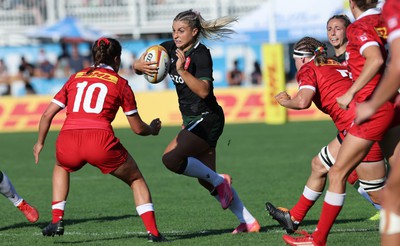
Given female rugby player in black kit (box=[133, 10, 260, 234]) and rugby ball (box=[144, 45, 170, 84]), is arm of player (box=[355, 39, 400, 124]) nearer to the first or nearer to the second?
female rugby player in black kit (box=[133, 10, 260, 234])

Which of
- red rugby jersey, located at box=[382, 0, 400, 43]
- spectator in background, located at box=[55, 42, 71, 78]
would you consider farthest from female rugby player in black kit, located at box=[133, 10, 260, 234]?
spectator in background, located at box=[55, 42, 71, 78]

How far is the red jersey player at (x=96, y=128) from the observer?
7555 mm

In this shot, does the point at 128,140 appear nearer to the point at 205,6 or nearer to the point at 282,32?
the point at 282,32

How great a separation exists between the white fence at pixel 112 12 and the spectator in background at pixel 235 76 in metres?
3.40

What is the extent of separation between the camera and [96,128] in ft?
24.8

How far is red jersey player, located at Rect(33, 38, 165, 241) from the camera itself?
755 centimetres

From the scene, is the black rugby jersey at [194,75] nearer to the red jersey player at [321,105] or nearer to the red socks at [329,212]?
the red jersey player at [321,105]

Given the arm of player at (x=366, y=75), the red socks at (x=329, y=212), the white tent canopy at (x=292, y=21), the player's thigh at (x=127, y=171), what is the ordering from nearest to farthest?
the arm of player at (x=366, y=75) < the red socks at (x=329, y=212) < the player's thigh at (x=127, y=171) < the white tent canopy at (x=292, y=21)

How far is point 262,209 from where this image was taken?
32.8ft

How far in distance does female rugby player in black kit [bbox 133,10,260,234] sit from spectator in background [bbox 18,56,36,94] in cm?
2227

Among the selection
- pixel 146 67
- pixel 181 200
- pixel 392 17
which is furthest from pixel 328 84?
pixel 181 200

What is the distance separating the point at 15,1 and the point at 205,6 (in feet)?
24.0

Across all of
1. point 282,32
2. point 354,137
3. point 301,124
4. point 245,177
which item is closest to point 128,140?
→ point 301,124

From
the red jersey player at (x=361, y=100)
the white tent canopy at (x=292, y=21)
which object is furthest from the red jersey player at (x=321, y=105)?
the white tent canopy at (x=292, y=21)
